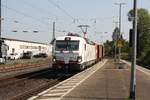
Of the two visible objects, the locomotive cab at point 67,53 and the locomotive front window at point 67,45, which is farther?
the locomotive front window at point 67,45

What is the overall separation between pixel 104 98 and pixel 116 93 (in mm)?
2168

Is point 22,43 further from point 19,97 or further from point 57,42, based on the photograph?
point 19,97

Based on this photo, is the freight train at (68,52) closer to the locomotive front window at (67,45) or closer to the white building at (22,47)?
the locomotive front window at (67,45)

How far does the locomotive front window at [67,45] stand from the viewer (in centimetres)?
3416

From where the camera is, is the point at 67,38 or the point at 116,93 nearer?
the point at 116,93

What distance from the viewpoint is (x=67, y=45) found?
3438cm

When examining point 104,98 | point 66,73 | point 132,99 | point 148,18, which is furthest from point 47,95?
point 148,18

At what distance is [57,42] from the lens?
3441 cm

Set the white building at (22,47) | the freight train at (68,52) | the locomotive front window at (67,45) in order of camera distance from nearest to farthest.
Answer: the freight train at (68,52)
the locomotive front window at (67,45)
the white building at (22,47)

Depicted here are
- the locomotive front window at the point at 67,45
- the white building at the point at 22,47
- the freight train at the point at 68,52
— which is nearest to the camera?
the freight train at the point at 68,52

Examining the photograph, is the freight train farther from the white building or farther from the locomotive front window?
the white building

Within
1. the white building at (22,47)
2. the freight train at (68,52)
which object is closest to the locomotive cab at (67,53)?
the freight train at (68,52)

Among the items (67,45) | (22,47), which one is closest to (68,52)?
(67,45)

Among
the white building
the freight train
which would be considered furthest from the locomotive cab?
the white building
